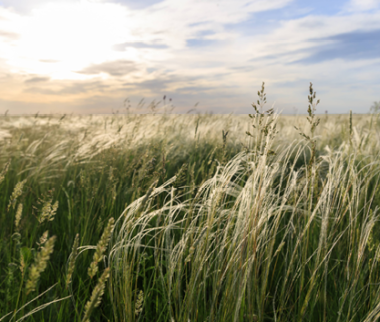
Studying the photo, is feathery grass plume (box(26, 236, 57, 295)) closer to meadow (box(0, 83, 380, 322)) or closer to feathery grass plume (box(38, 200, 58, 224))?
meadow (box(0, 83, 380, 322))

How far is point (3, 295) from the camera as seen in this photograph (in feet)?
5.49

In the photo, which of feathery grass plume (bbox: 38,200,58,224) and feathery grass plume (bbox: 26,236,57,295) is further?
feathery grass plume (bbox: 38,200,58,224)

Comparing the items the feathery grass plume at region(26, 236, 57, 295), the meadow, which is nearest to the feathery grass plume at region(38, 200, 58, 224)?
the meadow

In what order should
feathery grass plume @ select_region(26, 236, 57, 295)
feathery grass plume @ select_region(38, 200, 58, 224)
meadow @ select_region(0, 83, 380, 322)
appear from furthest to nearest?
meadow @ select_region(0, 83, 380, 322) < feathery grass plume @ select_region(38, 200, 58, 224) < feathery grass plume @ select_region(26, 236, 57, 295)

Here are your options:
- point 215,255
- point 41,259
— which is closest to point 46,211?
point 41,259

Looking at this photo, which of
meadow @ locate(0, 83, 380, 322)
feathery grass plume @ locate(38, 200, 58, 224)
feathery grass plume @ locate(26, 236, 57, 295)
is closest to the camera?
feathery grass plume @ locate(26, 236, 57, 295)

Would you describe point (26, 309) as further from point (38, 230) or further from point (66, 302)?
point (38, 230)

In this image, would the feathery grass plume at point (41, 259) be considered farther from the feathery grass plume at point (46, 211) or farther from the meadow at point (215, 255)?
the feathery grass plume at point (46, 211)

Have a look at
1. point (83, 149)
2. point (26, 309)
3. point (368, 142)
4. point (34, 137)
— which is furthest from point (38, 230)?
point (34, 137)

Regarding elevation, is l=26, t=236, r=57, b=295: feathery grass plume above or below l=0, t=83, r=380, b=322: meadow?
above

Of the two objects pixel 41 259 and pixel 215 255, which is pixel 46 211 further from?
pixel 215 255

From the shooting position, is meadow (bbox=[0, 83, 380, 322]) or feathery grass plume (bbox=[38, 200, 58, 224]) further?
meadow (bbox=[0, 83, 380, 322])

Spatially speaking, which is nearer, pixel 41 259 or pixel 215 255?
pixel 41 259

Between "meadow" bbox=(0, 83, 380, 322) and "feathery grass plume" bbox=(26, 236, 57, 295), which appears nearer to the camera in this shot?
"feathery grass plume" bbox=(26, 236, 57, 295)
